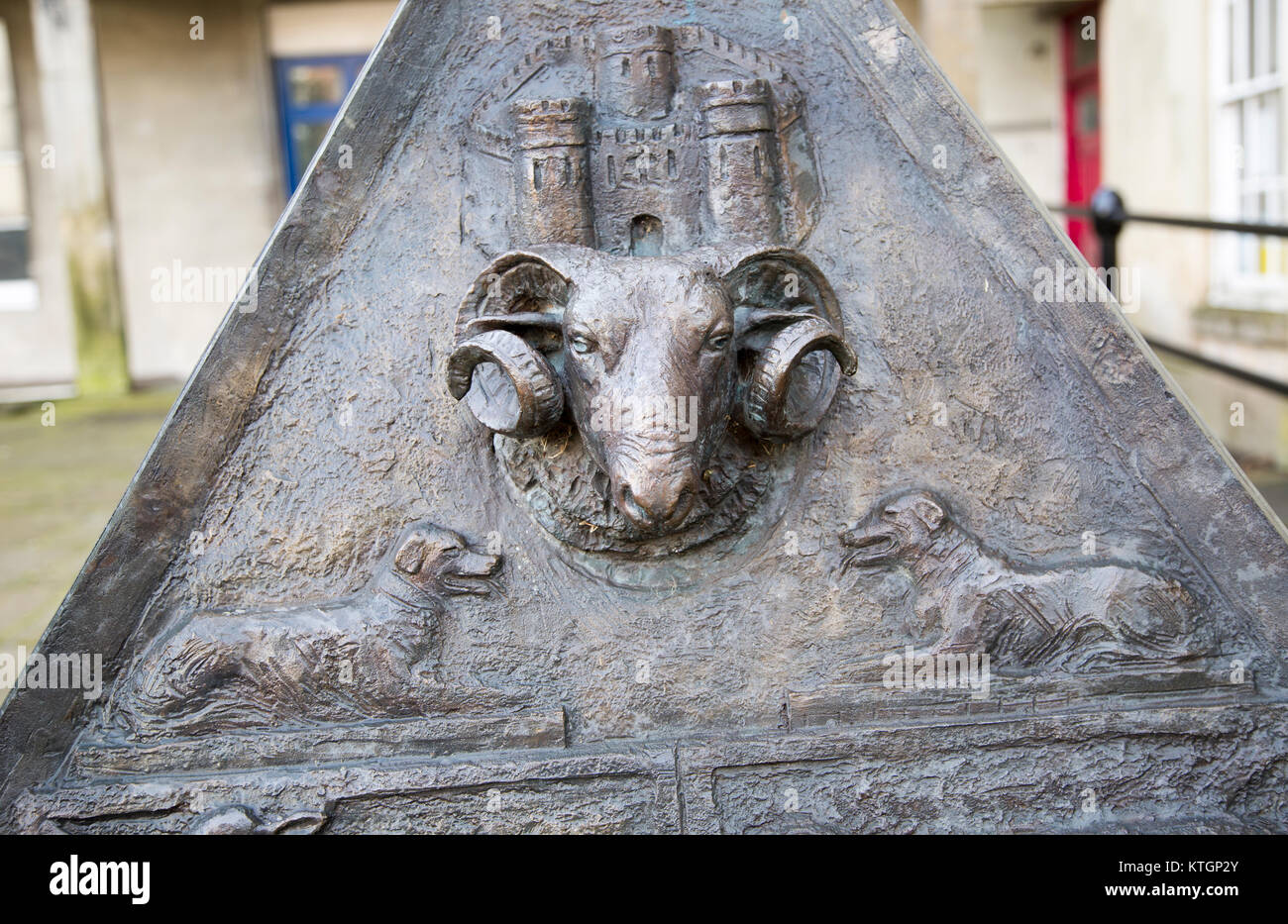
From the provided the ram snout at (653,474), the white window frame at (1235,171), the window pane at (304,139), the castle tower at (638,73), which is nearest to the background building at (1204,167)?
the white window frame at (1235,171)

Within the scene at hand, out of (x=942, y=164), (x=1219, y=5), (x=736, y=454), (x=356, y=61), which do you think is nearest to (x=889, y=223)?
(x=942, y=164)

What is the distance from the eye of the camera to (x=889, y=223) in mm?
2100

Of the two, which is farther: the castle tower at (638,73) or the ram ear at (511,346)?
the castle tower at (638,73)

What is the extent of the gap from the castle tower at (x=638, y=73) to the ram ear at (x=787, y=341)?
443mm

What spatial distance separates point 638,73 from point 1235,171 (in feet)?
18.8

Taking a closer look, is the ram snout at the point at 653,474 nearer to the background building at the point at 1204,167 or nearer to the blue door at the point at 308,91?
the background building at the point at 1204,167

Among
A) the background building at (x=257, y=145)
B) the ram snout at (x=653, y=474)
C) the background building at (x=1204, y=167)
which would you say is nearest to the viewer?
the ram snout at (x=653, y=474)

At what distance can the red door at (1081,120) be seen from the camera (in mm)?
10805

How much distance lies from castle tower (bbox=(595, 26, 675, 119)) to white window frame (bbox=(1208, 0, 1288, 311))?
498 cm

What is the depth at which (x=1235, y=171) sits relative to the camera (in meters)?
6.52

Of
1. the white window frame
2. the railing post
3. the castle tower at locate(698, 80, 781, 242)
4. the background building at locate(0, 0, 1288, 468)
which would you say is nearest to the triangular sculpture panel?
the castle tower at locate(698, 80, 781, 242)

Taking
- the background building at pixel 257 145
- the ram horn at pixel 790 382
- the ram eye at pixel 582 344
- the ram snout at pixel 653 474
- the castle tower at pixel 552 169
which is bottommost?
the ram snout at pixel 653 474

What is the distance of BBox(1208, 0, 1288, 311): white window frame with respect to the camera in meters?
5.93
